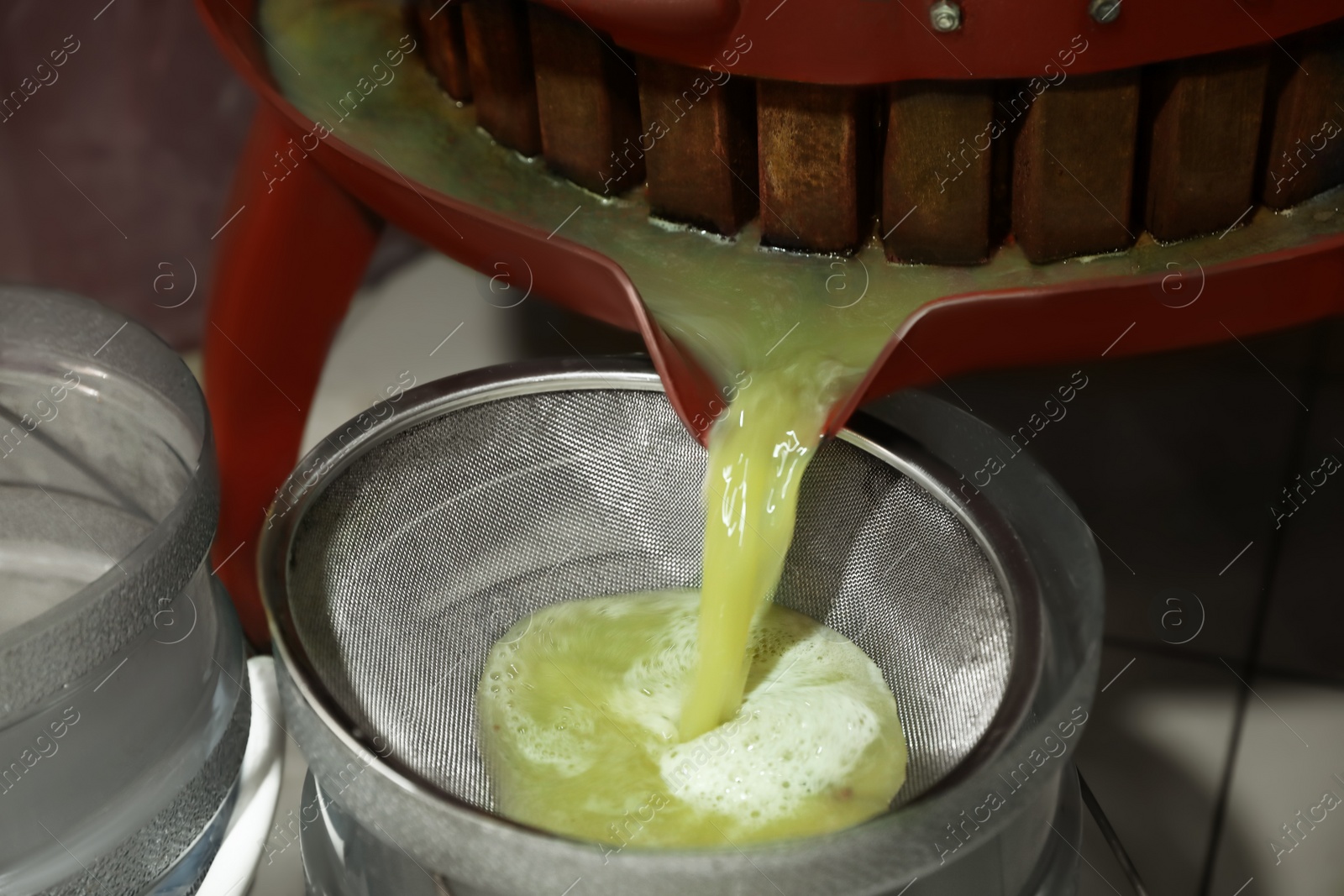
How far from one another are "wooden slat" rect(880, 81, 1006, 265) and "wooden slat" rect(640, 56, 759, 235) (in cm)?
7

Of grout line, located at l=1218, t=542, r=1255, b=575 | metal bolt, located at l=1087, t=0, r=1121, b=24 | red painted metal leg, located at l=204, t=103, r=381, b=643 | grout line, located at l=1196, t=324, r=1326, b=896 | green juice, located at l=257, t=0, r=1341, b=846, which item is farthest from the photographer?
grout line, located at l=1218, t=542, r=1255, b=575

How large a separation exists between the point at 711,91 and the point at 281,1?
334mm

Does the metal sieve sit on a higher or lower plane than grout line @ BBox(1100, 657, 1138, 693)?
higher

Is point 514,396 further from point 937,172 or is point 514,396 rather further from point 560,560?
point 937,172

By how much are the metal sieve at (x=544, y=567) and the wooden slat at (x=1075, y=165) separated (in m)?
0.14

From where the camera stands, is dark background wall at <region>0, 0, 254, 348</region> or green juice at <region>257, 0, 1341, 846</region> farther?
dark background wall at <region>0, 0, 254, 348</region>

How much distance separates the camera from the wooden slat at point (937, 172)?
0.57 metres

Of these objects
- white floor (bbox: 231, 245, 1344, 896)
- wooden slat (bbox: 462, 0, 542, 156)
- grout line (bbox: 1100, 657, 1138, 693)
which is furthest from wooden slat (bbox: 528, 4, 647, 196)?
grout line (bbox: 1100, 657, 1138, 693)

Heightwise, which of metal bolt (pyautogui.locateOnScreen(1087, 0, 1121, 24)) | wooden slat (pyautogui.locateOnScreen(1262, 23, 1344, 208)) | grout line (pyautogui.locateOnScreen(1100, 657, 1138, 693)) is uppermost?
metal bolt (pyautogui.locateOnScreen(1087, 0, 1121, 24))

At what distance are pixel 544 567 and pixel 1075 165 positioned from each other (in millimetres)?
381

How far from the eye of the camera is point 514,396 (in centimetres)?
76

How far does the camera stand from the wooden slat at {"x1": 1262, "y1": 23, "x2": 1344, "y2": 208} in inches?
22.7

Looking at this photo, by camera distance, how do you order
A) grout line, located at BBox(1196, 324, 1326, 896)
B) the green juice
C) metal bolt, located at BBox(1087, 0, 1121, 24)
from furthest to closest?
grout line, located at BBox(1196, 324, 1326, 896), the green juice, metal bolt, located at BBox(1087, 0, 1121, 24)

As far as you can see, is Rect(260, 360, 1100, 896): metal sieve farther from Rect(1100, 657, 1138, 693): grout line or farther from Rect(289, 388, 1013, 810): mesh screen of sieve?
Rect(1100, 657, 1138, 693): grout line
